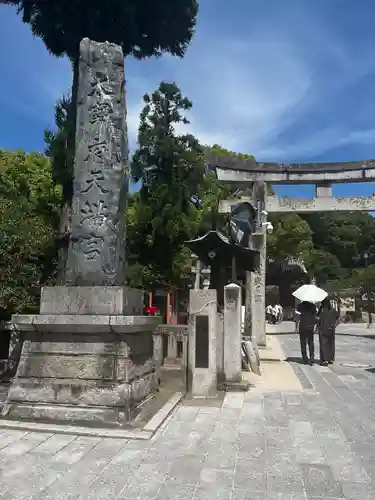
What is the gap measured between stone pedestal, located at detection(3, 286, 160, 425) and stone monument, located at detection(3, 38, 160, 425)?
1 cm

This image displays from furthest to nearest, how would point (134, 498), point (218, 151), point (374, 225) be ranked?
1. point (374, 225)
2. point (218, 151)
3. point (134, 498)

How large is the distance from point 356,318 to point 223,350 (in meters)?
33.8

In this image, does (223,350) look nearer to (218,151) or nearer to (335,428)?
(335,428)

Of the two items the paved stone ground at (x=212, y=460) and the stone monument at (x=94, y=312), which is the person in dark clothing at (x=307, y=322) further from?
the stone monument at (x=94, y=312)

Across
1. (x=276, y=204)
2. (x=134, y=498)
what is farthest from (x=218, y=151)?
(x=134, y=498)

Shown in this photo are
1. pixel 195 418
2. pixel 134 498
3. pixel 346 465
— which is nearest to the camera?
pixel 134 498

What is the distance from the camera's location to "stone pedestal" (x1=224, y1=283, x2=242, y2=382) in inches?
319

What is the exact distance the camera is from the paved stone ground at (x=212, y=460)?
11.3 feet

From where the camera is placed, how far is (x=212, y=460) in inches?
164

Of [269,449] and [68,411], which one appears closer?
[269,449]

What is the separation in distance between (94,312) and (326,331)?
7924 mm

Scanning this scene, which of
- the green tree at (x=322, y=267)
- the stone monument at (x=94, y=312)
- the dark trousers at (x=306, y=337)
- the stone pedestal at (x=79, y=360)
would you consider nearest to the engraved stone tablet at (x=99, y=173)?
the stone monument at (x=94, y=312)

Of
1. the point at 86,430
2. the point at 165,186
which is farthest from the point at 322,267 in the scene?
the point at 86,430

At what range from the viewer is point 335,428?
551cm
